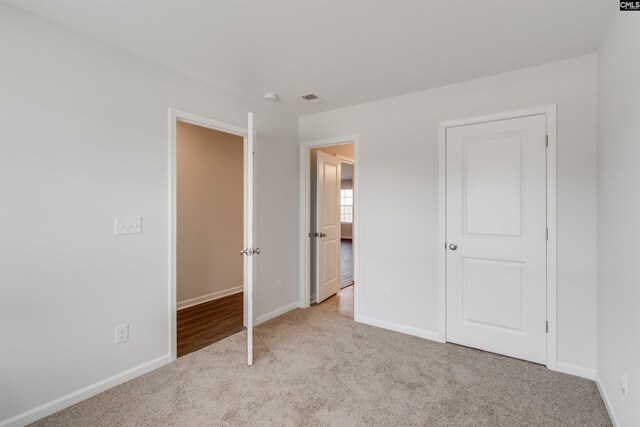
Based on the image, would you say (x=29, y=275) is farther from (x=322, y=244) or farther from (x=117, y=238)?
(x=322, y=244)

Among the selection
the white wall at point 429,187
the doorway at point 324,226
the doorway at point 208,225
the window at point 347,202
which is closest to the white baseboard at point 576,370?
the white wall at point 429,187

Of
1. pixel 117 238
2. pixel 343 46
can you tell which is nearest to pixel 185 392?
pixel 117 238

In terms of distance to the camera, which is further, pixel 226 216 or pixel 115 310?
pixel 226 216

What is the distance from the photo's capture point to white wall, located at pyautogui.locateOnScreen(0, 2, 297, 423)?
1.84 meters

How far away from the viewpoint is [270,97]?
3.24 metres

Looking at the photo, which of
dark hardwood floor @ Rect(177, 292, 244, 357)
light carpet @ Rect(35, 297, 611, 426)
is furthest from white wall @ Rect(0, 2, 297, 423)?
dark hardwood floor @ Rect(177, 292, 244, 357)

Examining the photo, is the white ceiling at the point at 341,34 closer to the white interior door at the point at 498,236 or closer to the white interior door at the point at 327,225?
the white interior door at the point at 498,236

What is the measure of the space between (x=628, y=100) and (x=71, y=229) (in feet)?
10.7

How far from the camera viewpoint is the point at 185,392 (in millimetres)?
2207

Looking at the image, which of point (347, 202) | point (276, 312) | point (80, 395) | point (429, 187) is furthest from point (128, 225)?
point (347, 202)

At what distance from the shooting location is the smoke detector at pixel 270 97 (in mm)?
3176

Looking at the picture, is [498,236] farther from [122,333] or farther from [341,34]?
[122,333]

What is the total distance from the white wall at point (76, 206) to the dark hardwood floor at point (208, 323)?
0.46m

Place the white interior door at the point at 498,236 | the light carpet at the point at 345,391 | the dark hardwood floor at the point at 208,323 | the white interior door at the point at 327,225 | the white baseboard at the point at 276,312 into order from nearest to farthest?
1. the light carpet at the point at 345,391
2. the white interior door at the point at 498,236
3. the dark hardwood floor at the point at 208,323
4. the white baseboard at the point at 276,312
5. the white interior door at the point at 327,225
